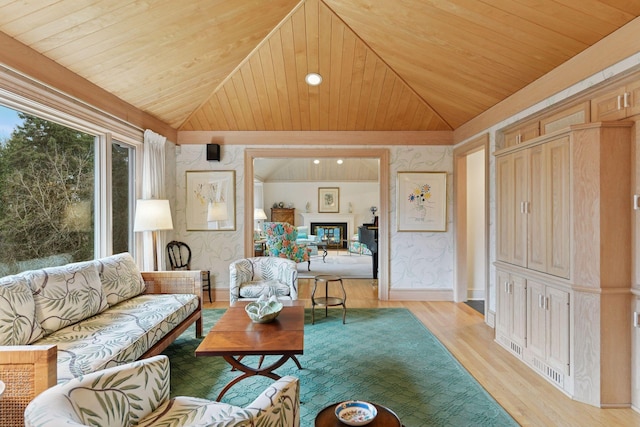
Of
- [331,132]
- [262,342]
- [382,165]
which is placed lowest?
[262,342]

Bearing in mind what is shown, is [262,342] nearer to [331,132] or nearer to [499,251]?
[499,251]

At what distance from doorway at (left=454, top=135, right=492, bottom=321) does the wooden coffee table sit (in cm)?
313

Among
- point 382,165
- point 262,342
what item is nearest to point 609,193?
point 262,342

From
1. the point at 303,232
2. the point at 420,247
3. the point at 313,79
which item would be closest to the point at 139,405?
the point at 313,79

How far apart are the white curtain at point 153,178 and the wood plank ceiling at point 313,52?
1.29ft

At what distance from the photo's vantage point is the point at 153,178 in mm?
4234

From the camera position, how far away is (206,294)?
16.8ft

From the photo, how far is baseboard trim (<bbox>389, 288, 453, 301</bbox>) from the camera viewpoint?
5.12m

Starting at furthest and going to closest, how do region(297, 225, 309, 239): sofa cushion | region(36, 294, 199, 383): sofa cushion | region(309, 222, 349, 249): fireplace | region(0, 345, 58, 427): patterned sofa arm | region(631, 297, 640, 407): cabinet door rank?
region(309, 222, 349, 249): fireplace → region(297, 225, 309, 239): sofa cushion → region(631, 297, 640, 407): cabinet door → region(36, 294, 199, 383): sofa cushion → region(0, 345, 58, 427): patterned sofa arm

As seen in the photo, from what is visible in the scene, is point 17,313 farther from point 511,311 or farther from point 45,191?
point 511,311

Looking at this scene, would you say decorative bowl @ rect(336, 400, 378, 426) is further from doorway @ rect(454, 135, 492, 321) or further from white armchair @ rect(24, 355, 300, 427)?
doorway @ rect(454, 135, 492, 321)

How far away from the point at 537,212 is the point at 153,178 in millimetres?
4093

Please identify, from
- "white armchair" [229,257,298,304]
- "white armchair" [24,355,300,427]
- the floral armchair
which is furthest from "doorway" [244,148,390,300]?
"white armchair" [24,355,300,427]

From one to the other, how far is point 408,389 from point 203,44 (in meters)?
3.48
